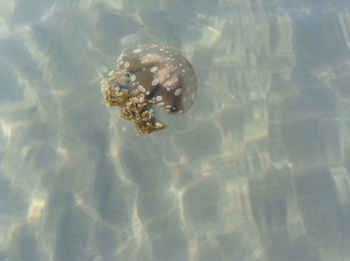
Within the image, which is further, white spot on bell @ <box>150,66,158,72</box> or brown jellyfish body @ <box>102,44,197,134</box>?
white spot on bell @ <box>150,66,158,72</box>

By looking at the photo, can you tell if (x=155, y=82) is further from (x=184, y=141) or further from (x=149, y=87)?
(x=184, y=141)

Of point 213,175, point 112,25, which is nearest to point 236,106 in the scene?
point 213,175

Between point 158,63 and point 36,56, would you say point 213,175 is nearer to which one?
point 158,63

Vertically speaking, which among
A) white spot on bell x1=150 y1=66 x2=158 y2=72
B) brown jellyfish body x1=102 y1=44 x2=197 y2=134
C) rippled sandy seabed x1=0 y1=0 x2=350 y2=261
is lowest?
rippled sandy seabed x1=0 y1=0 x2=350 y2=261

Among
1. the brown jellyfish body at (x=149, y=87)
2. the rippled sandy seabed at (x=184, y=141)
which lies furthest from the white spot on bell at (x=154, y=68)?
the rippled sandy seabed at (x=184, y=141)

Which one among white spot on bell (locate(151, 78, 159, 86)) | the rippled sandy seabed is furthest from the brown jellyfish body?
the rippled sandy seabed

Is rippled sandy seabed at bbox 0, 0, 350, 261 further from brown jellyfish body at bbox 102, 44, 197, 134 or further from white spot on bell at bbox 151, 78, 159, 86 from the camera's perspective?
white spot on bell at bbox 151, 78, 159, 86
